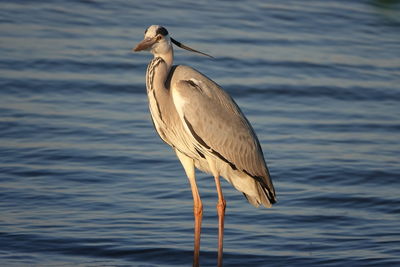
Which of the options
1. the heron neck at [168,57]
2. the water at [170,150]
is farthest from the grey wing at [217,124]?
A: the water at [170,150]

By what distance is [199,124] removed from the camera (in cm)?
653

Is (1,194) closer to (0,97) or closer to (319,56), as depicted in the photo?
(0,97)

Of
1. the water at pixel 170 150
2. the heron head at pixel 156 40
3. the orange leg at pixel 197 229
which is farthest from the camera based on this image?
the water at pixel 170 150

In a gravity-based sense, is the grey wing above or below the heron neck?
below

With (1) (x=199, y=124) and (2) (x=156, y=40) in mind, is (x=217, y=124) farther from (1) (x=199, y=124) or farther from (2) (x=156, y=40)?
(2) (x=156, y=40)

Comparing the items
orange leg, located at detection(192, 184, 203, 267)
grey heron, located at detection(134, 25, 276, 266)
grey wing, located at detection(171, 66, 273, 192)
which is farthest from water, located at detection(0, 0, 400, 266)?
grey wing, located at detection(171, 66, 273, 192)

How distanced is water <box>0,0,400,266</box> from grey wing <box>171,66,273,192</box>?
75 centimetres

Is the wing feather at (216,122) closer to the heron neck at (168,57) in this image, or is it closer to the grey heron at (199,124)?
the grey heron at (199,124)

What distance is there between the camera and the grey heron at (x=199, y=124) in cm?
646

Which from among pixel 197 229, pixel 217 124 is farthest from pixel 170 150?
pixel 217 124

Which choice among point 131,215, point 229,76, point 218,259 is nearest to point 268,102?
point 229,76

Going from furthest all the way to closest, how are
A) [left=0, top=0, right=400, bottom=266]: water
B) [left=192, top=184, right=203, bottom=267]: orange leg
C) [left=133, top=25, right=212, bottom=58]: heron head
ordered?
[left=0, top=0, right=400, bottom=266]: water
[left=192, top=184, right=203, bottom=267]: orange leg
[left=133, top=25, right=212, bottom=58]: heron head

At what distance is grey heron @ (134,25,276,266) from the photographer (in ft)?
21.2

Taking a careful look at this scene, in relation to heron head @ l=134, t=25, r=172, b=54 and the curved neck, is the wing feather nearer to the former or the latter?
the curved neck
